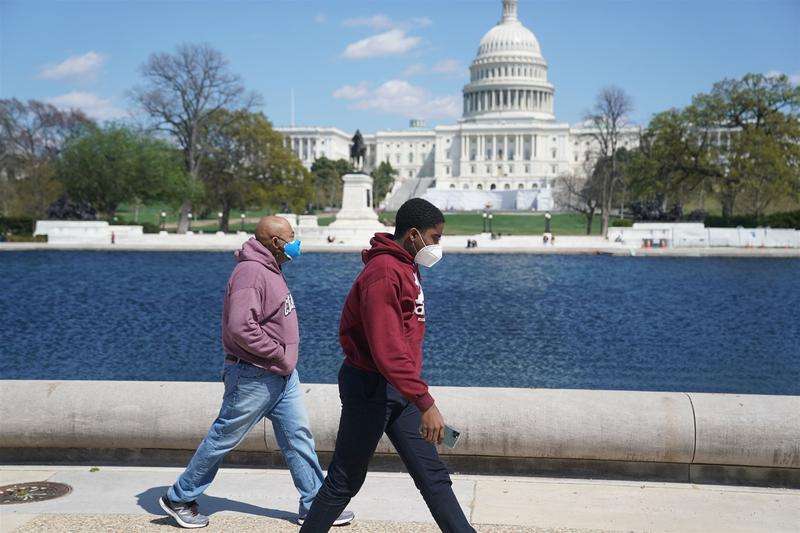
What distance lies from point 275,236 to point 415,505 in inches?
74.9

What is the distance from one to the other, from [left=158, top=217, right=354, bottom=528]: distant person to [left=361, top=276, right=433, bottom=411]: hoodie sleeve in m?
1.09

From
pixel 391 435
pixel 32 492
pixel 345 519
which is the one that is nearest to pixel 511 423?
Result: pixel 345 519

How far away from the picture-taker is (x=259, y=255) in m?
4.95

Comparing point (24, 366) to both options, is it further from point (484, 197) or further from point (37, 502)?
point (484, 197)

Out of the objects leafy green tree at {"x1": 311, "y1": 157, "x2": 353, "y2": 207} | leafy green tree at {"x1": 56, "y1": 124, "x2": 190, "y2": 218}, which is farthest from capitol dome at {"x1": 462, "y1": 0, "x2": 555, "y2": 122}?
leafy green tree at {"x1": 56, "y1": 124, "x2": 190, "y2": 218}

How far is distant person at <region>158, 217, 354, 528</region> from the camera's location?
482 cm

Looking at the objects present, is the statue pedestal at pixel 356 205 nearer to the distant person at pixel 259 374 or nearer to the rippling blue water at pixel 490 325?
the rippling blue water at pixel 490 325

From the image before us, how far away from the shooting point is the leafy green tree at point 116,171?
54.1 metres

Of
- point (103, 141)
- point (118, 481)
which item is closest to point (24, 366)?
point (118, 481)

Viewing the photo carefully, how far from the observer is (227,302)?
16.1 ft

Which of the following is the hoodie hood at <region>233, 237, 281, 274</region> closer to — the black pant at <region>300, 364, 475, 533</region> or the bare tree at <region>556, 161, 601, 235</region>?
the black pant at <region>300, 364, 475, 533</region>

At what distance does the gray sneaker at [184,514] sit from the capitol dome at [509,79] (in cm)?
14831

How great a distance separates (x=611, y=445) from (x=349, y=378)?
98.9 inches

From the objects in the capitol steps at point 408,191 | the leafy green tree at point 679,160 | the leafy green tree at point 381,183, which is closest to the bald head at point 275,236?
the leafy green tree at point 679,160
